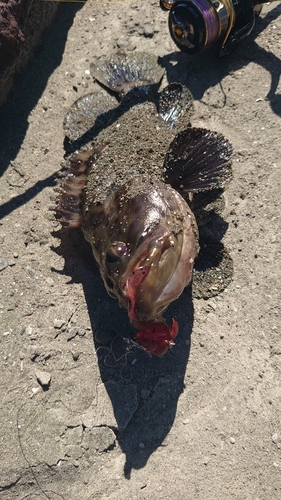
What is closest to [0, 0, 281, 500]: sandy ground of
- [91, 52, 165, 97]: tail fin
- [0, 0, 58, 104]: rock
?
[0, 0, 58, 104]: rock

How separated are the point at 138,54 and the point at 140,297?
3.52m

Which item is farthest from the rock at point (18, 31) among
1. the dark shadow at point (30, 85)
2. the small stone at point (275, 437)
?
the small stone at point (275, 437)

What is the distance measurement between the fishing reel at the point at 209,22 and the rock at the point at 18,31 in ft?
Answer: 4.81

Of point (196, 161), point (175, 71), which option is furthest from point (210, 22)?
point (196, 161)

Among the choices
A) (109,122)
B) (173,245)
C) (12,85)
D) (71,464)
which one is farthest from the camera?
(12,85)

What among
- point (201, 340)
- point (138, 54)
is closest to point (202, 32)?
point (138, 54)

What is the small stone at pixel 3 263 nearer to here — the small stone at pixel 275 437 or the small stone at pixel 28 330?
the small stone at pixel 28 330

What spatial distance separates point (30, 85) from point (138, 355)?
3.46m

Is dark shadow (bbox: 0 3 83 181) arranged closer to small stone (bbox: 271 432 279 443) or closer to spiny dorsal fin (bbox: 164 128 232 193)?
spiny dorsal fin (bbox: 164 128 232 193)

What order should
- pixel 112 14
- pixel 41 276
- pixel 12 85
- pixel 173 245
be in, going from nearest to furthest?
pixel 173 245 → pixel 41 276 → pixel 12 85 → pixel 112 14

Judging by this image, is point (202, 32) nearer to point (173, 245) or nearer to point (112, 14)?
point (112, 14)

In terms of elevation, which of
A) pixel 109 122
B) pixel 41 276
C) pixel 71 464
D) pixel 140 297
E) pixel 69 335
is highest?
pixel 109 122

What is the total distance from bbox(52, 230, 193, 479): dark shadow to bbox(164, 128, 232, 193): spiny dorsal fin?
998 millimetres

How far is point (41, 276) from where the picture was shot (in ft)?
13.7
